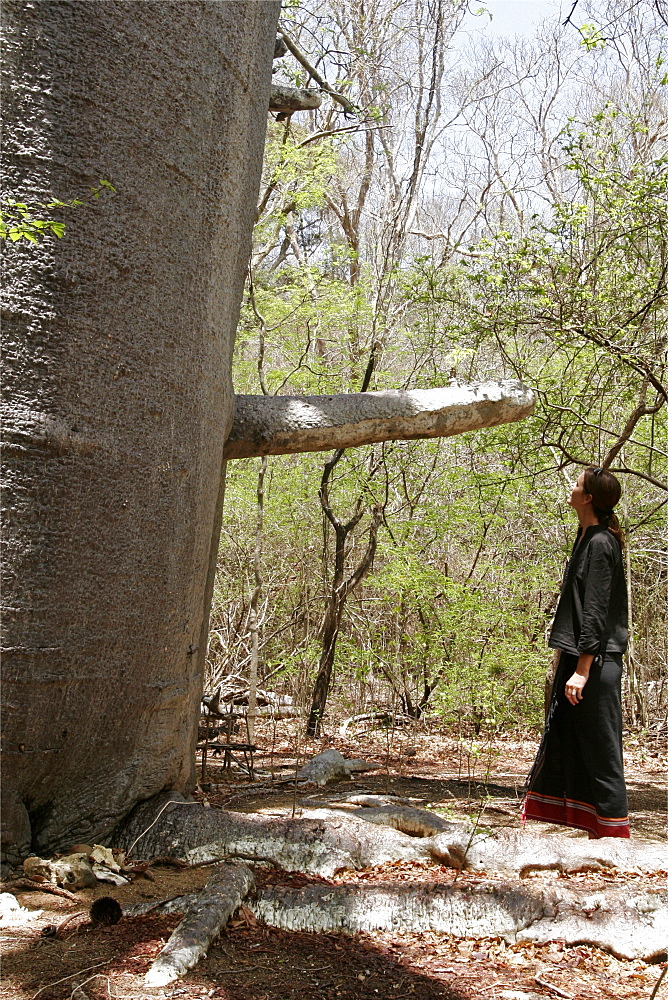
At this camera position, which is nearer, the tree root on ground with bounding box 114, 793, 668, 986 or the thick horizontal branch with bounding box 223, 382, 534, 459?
the tree root on ground with bounding box 114, 793, 668, 986

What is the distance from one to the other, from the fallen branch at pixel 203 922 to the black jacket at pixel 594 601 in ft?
6.20

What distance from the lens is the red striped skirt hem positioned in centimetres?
366

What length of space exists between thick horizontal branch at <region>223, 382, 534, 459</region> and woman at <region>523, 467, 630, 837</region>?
72 centimetres

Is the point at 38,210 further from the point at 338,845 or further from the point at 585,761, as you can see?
the point at 585,761

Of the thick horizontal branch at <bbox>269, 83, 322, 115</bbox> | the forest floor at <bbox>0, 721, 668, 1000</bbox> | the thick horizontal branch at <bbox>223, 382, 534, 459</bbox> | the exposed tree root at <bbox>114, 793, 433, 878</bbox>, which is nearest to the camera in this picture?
the forest floor at <bbox>0, 721, 668, 1000</bbox>

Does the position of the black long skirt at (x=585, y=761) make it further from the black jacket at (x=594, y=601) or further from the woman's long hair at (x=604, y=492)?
the woman's long hair at (x=604, y=492)

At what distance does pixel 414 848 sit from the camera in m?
2.99

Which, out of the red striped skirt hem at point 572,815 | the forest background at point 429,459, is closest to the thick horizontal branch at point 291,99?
the forest background at point 429,459

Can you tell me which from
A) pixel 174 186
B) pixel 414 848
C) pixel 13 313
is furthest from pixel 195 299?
pixel 414 848

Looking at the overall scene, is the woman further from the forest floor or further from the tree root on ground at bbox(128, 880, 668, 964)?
the tree root on ground at bbox(128, 880, 668, 964)

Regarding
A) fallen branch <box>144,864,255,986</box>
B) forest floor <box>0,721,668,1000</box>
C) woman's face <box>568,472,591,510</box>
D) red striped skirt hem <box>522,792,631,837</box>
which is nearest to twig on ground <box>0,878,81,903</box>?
forest floor <box>0,721,668,1000</box>

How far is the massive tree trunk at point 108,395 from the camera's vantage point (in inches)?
103

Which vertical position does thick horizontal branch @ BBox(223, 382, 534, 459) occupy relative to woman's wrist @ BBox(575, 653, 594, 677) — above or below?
above

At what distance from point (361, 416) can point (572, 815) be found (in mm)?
2153
